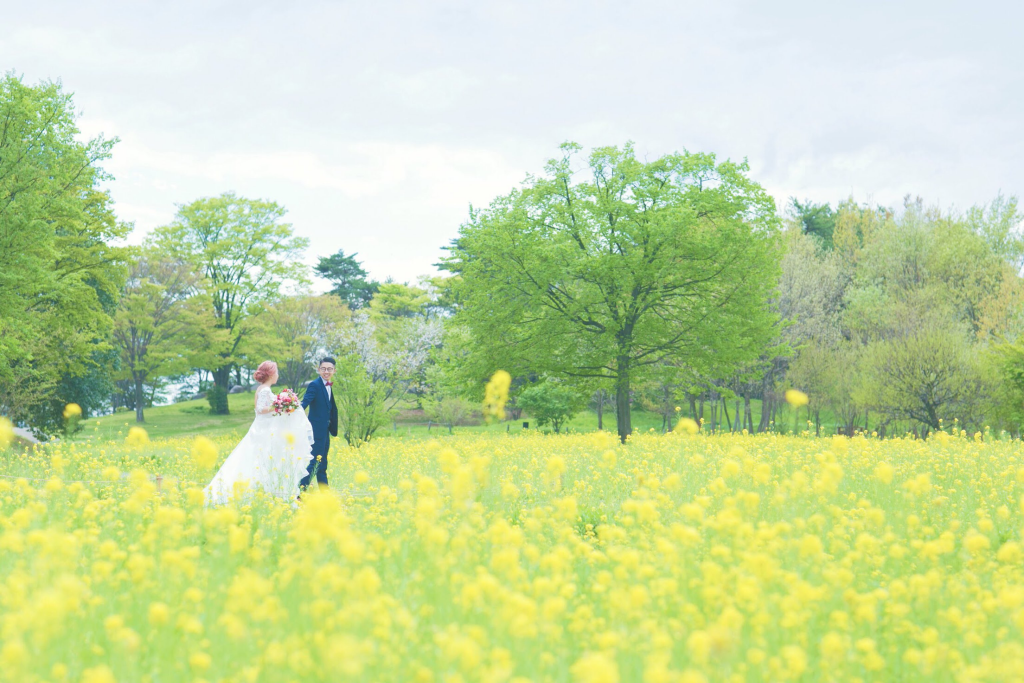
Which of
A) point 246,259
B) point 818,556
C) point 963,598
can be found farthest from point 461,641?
point 246,259

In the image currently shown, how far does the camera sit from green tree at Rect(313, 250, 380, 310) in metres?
63.8

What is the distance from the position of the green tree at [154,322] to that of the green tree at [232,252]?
109 inches

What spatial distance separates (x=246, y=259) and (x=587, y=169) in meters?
33.4

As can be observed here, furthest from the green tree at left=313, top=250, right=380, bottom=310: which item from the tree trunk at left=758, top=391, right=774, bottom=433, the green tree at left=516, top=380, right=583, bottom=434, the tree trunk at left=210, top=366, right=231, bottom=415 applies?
the tree trunk at left=758, top=391, right=774, bottom=433

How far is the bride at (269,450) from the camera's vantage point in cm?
895

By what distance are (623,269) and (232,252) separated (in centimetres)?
3545

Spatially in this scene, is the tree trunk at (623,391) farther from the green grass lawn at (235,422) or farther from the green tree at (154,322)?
the green tree at (154,322)

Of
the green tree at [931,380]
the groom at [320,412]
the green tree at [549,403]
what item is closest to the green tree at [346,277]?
the green tree at [549,403]

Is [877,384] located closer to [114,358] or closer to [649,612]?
[649,612]

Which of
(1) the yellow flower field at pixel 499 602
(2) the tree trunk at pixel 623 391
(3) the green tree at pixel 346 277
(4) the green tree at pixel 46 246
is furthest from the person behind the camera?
(3) the green tree at pixel 346 277

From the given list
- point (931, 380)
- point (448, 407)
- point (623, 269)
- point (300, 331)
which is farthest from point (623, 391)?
point (300, 331)

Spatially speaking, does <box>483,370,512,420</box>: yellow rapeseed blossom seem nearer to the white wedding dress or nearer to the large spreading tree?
the white wedding dress

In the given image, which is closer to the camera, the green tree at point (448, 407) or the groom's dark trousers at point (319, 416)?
the groom's dark trousers at point (319, 416)

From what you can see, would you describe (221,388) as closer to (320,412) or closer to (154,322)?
(154,322)
